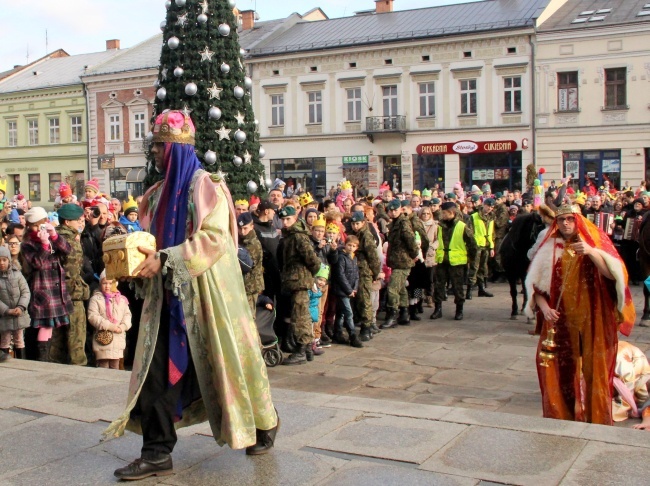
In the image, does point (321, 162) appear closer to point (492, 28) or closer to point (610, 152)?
point (492, 28)

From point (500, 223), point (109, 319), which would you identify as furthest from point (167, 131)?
point (500, 223)

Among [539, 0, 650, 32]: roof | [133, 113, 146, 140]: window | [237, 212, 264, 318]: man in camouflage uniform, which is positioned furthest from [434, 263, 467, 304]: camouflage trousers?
[133, 113, 146, 140]: window

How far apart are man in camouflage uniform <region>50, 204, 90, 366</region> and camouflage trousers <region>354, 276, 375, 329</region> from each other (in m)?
3.67

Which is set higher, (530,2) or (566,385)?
(530,2)

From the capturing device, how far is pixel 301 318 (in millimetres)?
8867

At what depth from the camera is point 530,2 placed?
34.3 meters

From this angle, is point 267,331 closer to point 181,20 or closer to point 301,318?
point 301,318

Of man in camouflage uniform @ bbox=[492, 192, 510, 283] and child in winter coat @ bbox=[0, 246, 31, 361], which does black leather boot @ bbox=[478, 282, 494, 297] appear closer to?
man in camouflage uniform @ bbox=[492, 192, 510, 283]

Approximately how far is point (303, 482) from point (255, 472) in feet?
1.00

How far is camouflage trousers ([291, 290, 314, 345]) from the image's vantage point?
880 centimetres

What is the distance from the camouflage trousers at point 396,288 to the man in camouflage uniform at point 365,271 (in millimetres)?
616

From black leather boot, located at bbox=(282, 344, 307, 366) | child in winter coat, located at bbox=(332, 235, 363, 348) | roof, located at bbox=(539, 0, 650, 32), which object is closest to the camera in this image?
black leather boot, located at bbox=(282, 344, 307, 366)

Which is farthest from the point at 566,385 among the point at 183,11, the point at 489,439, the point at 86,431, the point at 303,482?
the point at 183,11

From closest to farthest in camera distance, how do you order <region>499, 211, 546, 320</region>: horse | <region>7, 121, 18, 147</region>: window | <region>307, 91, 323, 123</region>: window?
<region>499, 211, 546, 320</region>: horse, <region>307, 91, 323, 123</region>: window, <region>7, 121, 18, 147</region>: window
